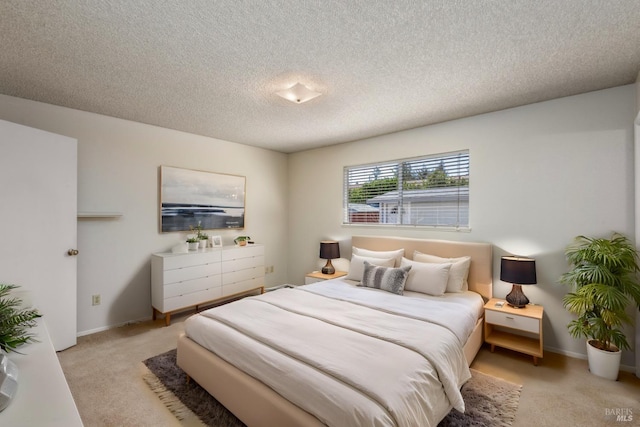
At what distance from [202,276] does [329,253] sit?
1.80 m

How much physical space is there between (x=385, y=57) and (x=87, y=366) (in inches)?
144

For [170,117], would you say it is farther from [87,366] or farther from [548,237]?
[548,237]

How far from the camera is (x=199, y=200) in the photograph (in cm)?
419

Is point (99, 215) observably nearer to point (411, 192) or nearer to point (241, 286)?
point (241, 286)

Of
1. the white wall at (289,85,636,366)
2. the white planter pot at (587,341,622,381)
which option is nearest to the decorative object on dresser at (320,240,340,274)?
the white wall at (289,85,636,366)

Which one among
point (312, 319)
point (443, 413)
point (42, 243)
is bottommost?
point (443, 413)

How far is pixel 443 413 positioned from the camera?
1693 mm

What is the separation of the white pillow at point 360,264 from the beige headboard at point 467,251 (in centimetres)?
36

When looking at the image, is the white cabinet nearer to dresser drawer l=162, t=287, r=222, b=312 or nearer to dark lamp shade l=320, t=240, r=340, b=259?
dresser drawer l=162, t=287, r=222, b=312

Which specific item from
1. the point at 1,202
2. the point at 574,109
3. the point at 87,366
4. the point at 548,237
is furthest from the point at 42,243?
the point at 574,109

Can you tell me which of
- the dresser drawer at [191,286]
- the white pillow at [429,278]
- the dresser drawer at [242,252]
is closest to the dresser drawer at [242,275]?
the dresser drawer at [191,286]

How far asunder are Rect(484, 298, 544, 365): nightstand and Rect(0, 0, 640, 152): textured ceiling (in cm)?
209

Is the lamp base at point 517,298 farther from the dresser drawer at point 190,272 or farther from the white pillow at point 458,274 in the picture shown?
the dresser drawer at point 190,272

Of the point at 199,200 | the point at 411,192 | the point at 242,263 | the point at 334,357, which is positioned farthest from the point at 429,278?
the point at 199,200
